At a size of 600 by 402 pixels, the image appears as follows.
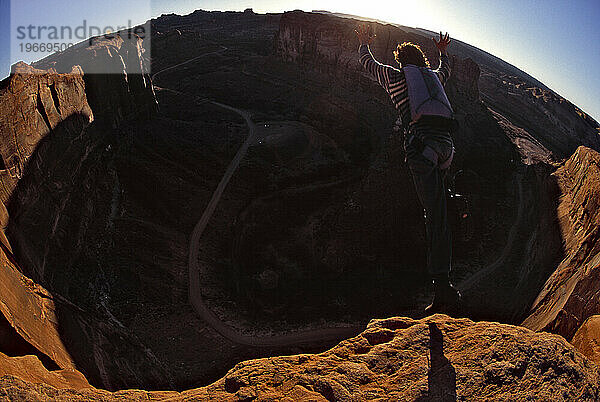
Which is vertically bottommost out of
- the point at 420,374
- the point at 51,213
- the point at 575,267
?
the point at 420,374

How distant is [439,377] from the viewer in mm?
5180

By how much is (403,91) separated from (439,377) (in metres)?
5.88

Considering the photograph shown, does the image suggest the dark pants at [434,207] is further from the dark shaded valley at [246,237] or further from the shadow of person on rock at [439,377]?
the shadow of person on rock at [439,377]

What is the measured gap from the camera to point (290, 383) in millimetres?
5410

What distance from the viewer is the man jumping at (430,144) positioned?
8.23 metres

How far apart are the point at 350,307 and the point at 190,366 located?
800cm

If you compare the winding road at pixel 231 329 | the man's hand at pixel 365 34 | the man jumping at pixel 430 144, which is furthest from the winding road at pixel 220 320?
the man's hand at pixel 365 34

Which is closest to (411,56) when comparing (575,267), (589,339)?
(589,339)

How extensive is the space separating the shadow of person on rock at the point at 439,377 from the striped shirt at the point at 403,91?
421 centimetres

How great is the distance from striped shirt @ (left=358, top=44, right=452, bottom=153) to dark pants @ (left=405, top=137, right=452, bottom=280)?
0.27 m

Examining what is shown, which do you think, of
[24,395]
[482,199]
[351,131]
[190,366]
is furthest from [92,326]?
[351,131]

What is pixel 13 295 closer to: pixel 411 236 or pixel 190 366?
pixel 190 366

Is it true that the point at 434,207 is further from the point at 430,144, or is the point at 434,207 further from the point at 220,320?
the point at 220,320

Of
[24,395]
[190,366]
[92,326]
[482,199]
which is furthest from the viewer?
[482,199]
